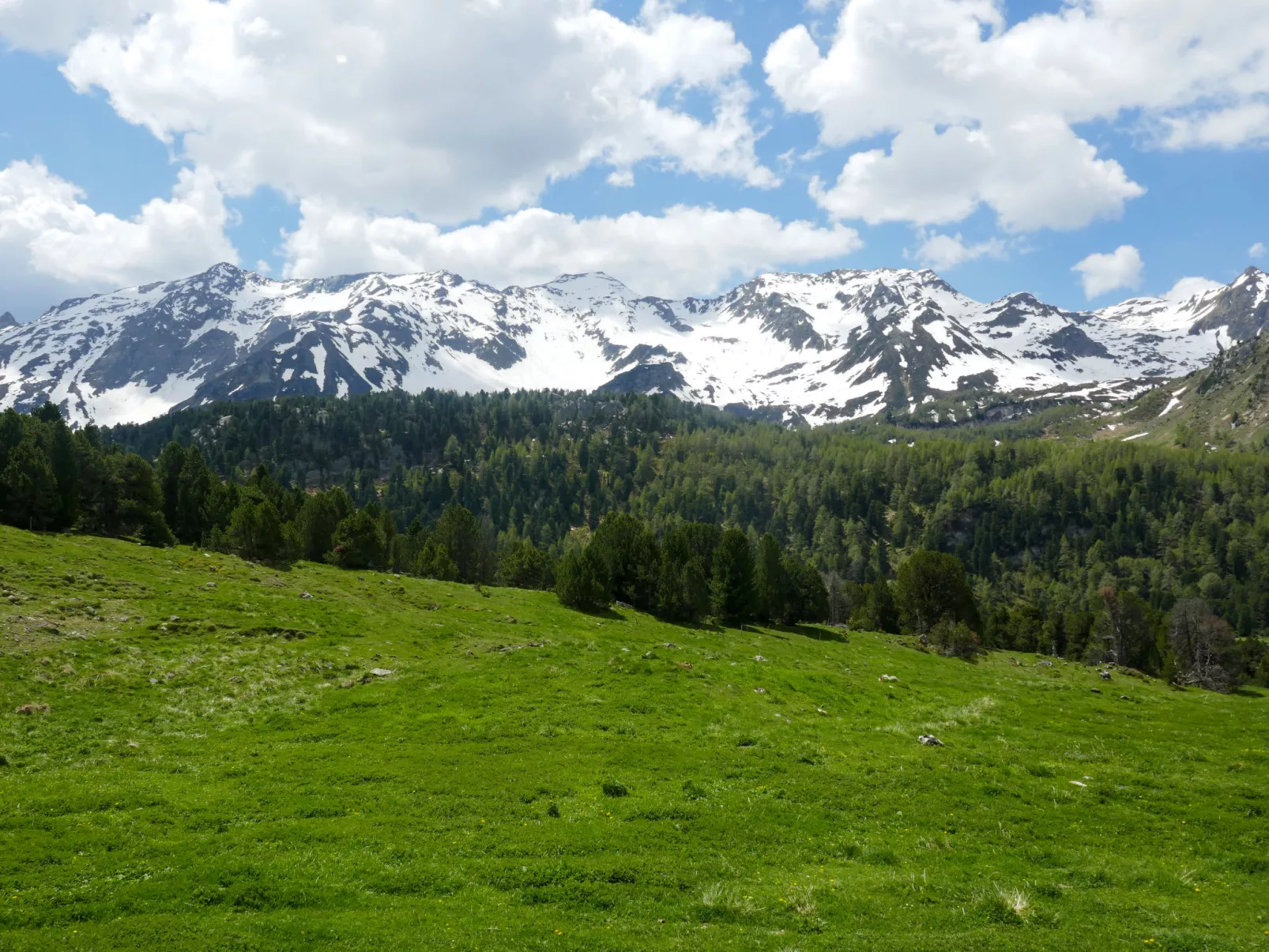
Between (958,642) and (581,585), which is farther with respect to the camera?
(958,642)

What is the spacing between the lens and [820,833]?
18.9 m

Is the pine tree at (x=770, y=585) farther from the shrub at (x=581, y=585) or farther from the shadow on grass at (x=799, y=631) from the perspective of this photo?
the shrub at (x=581, y=585)

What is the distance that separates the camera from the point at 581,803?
20.0 m

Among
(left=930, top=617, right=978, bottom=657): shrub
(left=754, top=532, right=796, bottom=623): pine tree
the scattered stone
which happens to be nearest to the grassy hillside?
the scattered stone

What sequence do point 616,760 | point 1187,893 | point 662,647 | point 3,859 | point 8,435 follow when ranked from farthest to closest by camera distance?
point 8,435, point 662,647, point 616,760, point 1187,893, point 3,859

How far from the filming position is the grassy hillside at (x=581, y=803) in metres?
13.9

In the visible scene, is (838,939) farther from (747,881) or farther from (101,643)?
(101,643)

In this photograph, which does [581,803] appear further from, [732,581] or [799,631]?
[799,631]

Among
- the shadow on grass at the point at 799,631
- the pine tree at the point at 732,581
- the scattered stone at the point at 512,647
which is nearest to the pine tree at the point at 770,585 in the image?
the pine tree at the point at 732,581

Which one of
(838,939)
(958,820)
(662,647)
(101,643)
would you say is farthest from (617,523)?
(838,939)

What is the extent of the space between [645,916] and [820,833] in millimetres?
6843

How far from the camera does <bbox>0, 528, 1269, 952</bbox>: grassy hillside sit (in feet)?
45.5

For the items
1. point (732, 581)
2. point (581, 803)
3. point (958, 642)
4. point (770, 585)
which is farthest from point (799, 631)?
point (581, 803)

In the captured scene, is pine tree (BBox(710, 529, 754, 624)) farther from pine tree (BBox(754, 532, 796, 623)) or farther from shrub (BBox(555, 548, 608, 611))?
shrub (BBox(555, 548, 608, 611))
